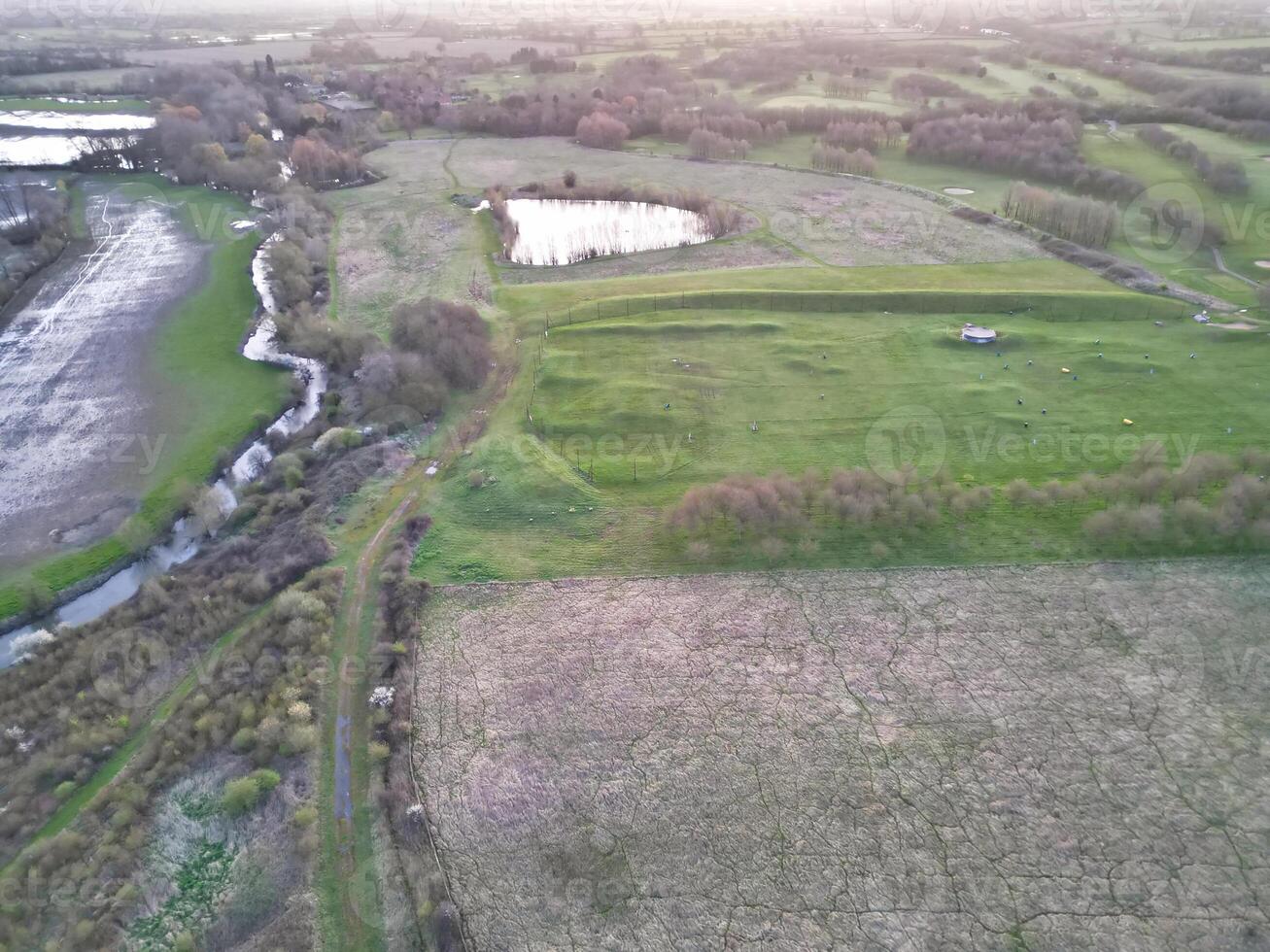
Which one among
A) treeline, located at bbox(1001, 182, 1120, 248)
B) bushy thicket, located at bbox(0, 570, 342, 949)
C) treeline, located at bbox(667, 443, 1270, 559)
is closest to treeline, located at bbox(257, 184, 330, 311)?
bushy thicket, located at bbox(0, 570, 342, 949)

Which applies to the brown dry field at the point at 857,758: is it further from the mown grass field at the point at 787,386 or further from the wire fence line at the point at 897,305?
the wire fence line at the point at 897,305

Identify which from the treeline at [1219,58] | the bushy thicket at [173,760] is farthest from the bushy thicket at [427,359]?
the treeline at [1219,58]

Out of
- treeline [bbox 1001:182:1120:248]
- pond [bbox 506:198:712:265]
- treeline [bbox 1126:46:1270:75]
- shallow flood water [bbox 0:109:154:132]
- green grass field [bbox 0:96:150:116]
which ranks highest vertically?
treeline [bbox 1126:46:1270:75]

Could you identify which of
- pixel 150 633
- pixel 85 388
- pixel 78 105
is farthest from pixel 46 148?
pixel 150 633

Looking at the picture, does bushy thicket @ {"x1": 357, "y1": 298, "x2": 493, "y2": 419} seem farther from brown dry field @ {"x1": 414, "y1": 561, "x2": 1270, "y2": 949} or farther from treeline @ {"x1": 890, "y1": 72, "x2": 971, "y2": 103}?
treeline @ {"x1": 890, "y1": 72, "x2": 971, "y2": 103}

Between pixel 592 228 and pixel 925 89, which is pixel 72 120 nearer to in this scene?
pixel 592 228

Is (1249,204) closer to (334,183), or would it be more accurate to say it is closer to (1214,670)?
(1214,670)
